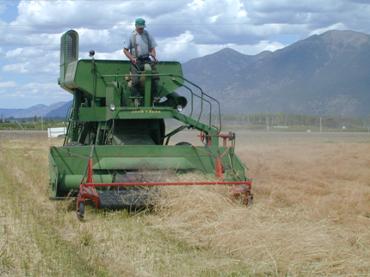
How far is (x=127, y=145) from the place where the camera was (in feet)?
38.8

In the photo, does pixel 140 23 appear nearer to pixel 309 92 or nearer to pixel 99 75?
pixel 99 75

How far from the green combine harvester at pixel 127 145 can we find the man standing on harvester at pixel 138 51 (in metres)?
0.14

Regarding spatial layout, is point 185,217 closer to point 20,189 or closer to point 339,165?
point 20,189

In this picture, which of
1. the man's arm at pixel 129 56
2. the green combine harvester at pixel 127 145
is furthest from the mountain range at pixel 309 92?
the man's arm at pixel 129 56

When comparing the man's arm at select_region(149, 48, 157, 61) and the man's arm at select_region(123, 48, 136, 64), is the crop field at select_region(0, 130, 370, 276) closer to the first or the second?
the man's arm at select_region(123, 48, 136, 64)

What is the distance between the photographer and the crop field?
23.5ft

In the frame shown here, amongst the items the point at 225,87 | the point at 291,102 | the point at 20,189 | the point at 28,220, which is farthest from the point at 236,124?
the point at 225,87

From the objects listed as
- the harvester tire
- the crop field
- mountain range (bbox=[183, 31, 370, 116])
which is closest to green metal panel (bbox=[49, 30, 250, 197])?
the crop field

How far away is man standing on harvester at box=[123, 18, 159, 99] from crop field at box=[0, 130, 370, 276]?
2.56 m

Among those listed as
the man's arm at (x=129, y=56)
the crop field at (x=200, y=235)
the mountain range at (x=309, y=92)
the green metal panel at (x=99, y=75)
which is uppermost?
the mountain range at (x=309, y=92)

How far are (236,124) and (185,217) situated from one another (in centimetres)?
5745

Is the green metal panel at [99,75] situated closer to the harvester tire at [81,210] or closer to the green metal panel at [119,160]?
the green metal panel at [119,160]

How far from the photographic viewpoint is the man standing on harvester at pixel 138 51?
506 inches

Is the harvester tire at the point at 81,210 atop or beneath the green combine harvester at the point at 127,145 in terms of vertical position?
beneath
